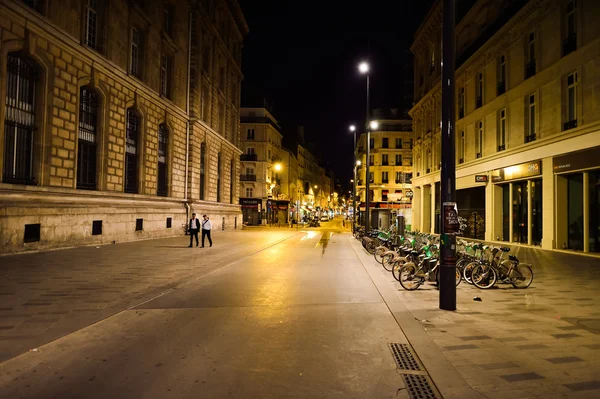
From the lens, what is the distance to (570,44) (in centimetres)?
1911

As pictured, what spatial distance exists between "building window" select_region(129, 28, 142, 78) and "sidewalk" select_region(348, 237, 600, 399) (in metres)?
22.0

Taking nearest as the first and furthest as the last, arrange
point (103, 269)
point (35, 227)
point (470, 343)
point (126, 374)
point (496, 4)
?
point (126, 374) < point (470, 343) < point (103, 269) < point (35, 227) < point (496, 4)

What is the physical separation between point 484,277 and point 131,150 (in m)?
21.7

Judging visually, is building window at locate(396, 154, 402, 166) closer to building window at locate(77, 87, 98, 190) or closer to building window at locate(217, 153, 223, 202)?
building window at locate(217, 153, 223, 202)

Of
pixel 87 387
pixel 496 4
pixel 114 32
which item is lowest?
pixel 87 387

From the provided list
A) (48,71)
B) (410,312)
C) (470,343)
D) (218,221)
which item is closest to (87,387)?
(470,343)

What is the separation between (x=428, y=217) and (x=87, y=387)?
121ft

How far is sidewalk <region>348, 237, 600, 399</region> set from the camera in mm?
4395

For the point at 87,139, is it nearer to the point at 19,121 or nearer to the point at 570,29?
the point at 19,121

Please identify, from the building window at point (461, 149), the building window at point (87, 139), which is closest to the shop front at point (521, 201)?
the building window at point (461, 149)

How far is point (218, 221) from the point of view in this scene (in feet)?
131

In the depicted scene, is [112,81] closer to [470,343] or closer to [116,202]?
[116,202]

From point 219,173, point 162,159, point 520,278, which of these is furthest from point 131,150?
point 520,278

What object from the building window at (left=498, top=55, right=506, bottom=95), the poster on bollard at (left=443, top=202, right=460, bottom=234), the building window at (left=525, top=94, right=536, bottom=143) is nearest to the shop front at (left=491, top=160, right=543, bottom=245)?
the building window at (left=525, top=94, right=536, bottom=143)
